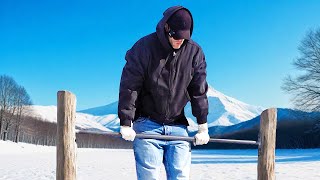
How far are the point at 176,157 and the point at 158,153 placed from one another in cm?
16

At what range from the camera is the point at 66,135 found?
4145 mm

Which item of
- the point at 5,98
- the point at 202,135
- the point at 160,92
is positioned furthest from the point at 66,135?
the point at 5,98

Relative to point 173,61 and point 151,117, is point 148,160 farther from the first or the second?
point 173,61

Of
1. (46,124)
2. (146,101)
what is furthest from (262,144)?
(46,124)

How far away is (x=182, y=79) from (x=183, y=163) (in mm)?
726

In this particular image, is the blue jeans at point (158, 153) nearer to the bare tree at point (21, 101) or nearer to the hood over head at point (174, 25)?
the hood over head at point (174, 25)

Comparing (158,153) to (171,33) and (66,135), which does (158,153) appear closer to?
(66,135)

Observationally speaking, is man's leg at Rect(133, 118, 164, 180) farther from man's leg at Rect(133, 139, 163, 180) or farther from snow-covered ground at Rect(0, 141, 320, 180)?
snow-covered ground at Rect(0, 141, 320, 180)

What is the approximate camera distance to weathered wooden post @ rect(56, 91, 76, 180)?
163 inches

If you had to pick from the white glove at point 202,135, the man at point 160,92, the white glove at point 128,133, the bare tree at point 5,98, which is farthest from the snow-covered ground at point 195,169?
the bare tree at point 5,98

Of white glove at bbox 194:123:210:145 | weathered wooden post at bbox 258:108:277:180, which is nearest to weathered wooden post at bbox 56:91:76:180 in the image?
white glove at bbox 194:123:210:145

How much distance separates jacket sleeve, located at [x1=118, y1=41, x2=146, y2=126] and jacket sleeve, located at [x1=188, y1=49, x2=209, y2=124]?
490mm

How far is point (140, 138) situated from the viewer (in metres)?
3.98

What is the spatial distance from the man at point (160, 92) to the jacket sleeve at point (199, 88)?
0.06 metres
